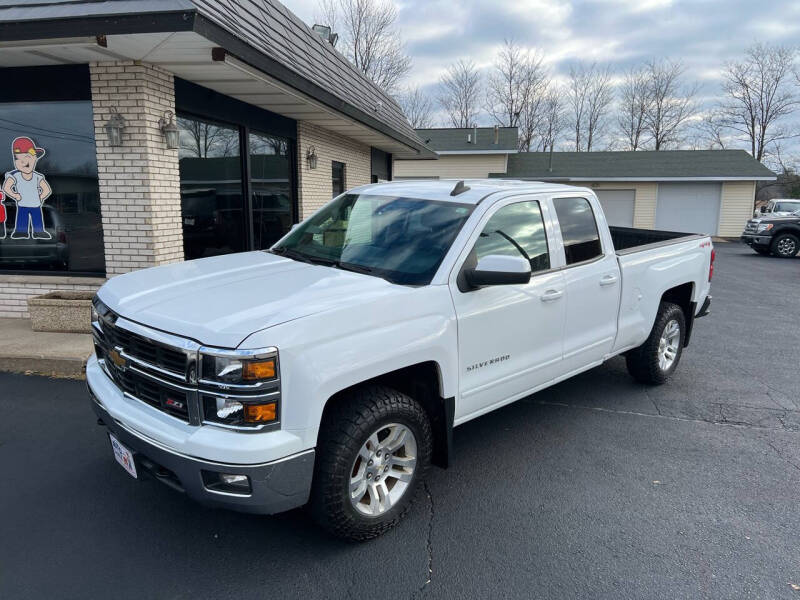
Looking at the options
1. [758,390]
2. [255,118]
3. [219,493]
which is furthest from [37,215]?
[758,390]

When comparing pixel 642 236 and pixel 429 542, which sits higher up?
pixel 642 236

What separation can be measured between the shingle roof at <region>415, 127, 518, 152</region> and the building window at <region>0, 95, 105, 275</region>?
22134 mm

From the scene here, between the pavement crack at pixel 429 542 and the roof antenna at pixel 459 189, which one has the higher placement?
the roof antenna at pixel 459 189

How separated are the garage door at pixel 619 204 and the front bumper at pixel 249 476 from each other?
90.7 feet

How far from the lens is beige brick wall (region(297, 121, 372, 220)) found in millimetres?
10492

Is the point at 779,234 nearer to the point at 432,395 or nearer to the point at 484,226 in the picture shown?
the point at 484,226

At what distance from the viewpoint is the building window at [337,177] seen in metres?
12.6

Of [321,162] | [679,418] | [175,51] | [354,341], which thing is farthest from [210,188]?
[679,418]

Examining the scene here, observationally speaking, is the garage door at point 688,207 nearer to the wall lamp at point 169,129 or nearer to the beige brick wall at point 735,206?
the beige brick wall at point 735,206

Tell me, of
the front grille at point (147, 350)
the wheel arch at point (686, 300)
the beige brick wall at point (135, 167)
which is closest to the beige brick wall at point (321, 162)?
the beige brick wall at point (135, 167)

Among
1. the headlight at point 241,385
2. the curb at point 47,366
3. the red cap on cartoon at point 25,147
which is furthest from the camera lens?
the red cap on cartoon at point 25,147

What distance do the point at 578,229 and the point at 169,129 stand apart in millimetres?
4825

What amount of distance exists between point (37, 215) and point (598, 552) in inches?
293

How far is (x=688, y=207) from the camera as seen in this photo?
2723 centimetres
